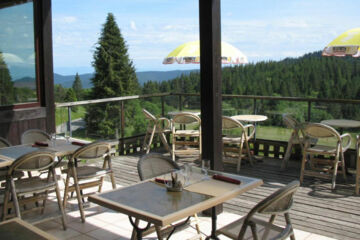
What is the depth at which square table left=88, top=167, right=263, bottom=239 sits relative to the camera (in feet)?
7.19

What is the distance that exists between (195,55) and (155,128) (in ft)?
5.58

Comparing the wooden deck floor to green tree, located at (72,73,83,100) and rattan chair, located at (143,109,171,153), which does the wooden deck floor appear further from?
green tree, located at (72,73,83,100)

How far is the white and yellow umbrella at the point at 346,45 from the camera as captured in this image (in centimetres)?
607

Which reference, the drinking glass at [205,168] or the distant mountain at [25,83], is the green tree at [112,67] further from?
the drinking glass at [205,168]

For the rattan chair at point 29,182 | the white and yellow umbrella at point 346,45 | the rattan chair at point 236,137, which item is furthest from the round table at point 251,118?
the rattan chair at point 29,182

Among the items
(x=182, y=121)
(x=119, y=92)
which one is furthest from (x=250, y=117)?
(x=119, y=92)

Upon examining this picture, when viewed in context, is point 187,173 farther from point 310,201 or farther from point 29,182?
point 310,201

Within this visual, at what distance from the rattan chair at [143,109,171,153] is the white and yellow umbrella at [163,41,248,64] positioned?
4.43 ft

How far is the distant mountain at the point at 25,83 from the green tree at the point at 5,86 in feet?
0.30

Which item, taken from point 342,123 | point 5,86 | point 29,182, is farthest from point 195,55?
point 29,182

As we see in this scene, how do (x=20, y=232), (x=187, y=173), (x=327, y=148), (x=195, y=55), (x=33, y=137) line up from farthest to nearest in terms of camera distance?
1. (x=195, y=55)
2. (x=327, y=148)
3. (x=33, y=137)
4. (x=187, y=173)
5. (x=20, y=232)

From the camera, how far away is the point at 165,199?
2432 mm

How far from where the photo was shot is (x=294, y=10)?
54.5 ft

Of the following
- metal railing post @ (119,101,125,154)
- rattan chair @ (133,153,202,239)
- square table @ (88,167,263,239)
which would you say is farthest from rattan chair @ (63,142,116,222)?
metal railing post @ (119,101,125,154)
